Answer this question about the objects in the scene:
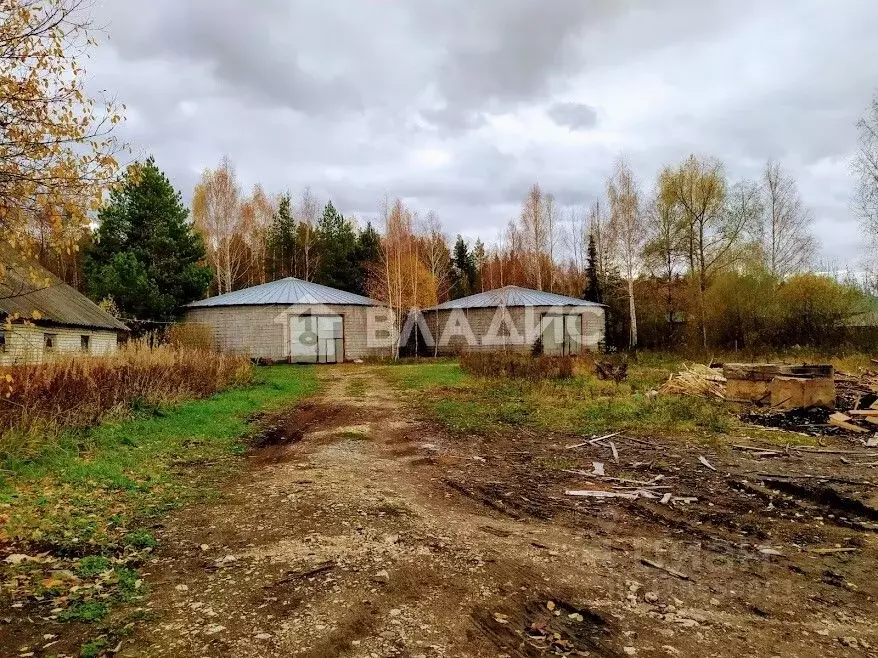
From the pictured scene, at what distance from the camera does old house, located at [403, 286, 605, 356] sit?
82.8 ft

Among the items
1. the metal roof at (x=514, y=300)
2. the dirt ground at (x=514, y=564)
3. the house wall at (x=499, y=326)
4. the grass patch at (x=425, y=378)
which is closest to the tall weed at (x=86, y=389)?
the dirt ground at (x=514, y=564)

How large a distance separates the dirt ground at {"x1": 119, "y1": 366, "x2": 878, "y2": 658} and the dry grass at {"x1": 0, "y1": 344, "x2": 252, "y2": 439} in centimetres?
311

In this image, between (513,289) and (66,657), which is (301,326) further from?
(66,657)

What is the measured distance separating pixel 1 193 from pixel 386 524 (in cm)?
381

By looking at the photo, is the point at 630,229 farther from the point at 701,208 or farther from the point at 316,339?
the point at 316,339

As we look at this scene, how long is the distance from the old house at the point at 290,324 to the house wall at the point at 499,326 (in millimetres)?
3875

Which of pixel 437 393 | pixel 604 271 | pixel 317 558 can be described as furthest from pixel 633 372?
pixel 604 271

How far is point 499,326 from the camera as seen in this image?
2555 cm

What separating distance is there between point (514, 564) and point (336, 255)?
35.0m

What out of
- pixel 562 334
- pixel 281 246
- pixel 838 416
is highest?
pixel 281 246

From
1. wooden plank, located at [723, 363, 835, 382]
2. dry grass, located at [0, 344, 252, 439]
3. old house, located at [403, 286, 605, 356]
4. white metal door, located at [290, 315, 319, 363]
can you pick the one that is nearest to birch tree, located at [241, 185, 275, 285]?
white metal door, located at [290, 315, 319, 363]

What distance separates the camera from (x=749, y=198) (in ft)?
88.1

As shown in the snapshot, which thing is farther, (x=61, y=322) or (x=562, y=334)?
Answer: (x=562, y=334)

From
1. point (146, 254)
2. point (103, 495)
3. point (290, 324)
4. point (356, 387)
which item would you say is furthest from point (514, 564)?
point (146, 254)
